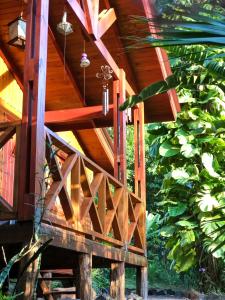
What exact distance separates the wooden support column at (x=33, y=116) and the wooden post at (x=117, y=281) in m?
2.89

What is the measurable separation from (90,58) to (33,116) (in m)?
4.51

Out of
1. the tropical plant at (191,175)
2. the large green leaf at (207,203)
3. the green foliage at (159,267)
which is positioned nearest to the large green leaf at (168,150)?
the tropical plant at (191,175)

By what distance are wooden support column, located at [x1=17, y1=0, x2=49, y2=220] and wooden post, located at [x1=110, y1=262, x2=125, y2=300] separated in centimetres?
289

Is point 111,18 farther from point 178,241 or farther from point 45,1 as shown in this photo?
point 178,241

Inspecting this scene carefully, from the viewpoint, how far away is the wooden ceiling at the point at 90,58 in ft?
27.5

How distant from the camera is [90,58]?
9.20 meters

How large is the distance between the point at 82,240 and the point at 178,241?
6358 mm

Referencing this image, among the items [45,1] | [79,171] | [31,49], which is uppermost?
[45,1]

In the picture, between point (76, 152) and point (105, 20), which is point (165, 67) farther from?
point (76, 152)

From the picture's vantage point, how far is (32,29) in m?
5.31

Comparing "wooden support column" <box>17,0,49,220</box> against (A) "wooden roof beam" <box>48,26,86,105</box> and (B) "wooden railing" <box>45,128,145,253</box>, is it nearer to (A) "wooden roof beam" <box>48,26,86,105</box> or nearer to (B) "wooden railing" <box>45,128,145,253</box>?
(B) "wooden railing" <box>45,128,145,253</box>

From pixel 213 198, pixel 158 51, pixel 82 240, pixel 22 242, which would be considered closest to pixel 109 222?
pixel 82 240

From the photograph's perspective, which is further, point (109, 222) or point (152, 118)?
point (152, 118)

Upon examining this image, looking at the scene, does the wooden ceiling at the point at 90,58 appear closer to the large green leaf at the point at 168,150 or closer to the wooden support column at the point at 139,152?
the wooden support column at the point at 139,152
